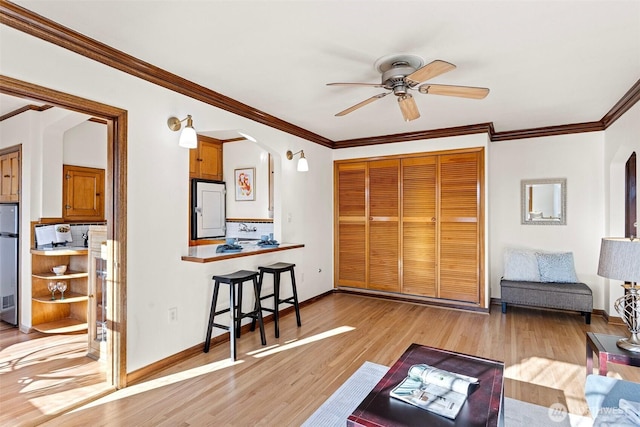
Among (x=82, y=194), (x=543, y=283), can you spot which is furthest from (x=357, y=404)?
(x=82, y=194)

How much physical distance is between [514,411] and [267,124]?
3.50 metres

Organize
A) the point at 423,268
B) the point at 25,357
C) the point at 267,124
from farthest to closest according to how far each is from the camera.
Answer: the point at 423,268, the point at 267,124, the point at 25,357

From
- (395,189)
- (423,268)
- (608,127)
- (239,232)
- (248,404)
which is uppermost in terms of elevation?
(608,127)

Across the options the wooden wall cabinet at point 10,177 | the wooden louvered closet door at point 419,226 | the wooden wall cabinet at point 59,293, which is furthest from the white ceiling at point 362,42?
the wooden wall cabinet at point 10,177

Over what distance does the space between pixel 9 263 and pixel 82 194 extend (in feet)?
3.46

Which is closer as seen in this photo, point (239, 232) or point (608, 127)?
point (608, 127)

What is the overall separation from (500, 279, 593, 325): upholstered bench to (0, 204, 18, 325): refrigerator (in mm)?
5773

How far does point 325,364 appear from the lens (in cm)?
295

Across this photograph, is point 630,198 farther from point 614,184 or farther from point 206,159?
point 206,159

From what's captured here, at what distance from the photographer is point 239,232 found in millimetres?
5555

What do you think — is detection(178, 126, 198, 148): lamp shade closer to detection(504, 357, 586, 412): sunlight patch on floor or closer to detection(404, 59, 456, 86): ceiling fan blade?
detection(404, 59, 456, 86): ceiling fan blade

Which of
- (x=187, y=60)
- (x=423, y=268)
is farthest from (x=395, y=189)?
(x=187, y=60)

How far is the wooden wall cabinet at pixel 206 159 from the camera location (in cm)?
516

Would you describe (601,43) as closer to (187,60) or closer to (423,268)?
(187,60)
